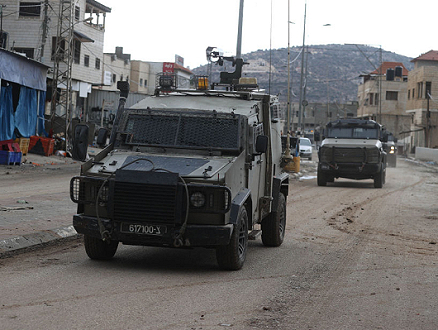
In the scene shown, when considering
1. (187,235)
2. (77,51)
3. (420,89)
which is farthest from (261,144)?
(420,89)

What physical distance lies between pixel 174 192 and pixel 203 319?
2.09 meters

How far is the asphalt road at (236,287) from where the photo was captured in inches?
232

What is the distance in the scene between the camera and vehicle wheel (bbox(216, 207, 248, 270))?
814 cm

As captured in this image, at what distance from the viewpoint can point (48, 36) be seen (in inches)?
1793

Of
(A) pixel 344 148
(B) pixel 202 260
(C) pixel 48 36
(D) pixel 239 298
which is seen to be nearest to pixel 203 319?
(D) pixel 239 298

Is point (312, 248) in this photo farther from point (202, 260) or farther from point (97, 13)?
point (97, 13)

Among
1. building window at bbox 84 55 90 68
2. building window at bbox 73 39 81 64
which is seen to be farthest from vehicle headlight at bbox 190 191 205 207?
building window at bbox 84 55 90 68

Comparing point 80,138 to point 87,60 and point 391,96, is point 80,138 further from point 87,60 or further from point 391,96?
point 391,96

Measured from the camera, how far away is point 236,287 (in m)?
7.40

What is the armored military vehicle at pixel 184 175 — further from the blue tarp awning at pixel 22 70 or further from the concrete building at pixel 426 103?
the concrete building at pixel 426 103

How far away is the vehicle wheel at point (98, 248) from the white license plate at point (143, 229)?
76 cm

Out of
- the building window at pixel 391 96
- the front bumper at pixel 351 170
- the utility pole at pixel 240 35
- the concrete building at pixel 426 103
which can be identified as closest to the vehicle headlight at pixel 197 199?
the front bumper at pixel 351 170

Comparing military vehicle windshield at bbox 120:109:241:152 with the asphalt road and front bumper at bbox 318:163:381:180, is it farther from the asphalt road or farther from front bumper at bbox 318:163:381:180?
front bumper at bbox 318:163:381:180

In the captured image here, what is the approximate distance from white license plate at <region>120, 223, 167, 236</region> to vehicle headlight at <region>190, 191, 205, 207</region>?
430 millimetres
